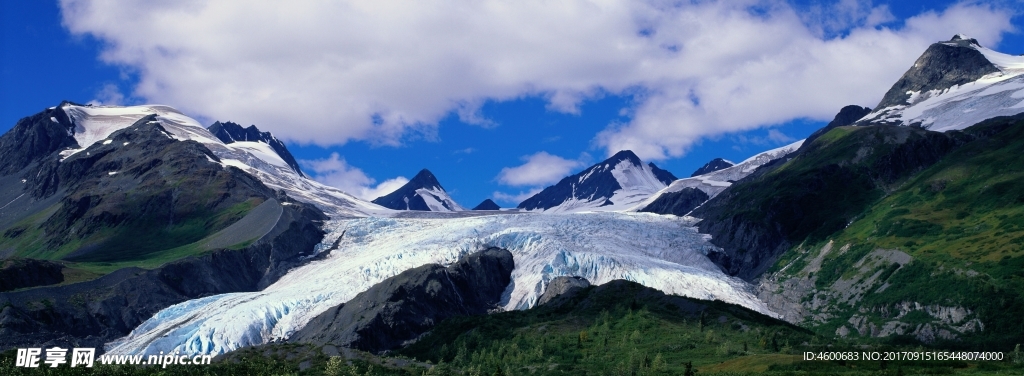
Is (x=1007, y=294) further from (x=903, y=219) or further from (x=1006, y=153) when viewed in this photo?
(x=1006, y=153)

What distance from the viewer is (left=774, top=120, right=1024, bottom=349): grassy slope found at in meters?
105

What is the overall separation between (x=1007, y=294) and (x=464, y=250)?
8312 centimetres

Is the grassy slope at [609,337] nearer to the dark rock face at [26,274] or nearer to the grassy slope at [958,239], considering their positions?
the grassy slope at [958,239]

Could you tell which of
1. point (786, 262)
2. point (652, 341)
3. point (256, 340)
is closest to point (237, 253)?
point (256, 340)

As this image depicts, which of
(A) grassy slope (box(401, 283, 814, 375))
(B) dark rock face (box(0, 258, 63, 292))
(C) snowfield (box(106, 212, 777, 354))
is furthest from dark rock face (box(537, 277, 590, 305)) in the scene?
(B) dark rock face (box(0, 258, 63, 292))

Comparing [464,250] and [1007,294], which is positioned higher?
[464,250]

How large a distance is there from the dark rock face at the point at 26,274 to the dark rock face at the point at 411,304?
50848 millimetres

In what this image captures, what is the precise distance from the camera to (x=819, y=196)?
16725cm

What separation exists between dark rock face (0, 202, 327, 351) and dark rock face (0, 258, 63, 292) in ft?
22.4

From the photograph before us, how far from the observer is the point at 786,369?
2334 inches

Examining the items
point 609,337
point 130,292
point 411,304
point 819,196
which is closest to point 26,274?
point 130,292

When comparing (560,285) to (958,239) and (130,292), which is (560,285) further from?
(130,292)

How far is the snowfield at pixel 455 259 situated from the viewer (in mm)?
127250

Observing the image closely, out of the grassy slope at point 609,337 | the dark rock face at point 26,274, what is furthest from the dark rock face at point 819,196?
the dark rock face at point 26,274
